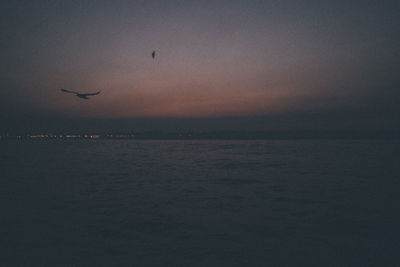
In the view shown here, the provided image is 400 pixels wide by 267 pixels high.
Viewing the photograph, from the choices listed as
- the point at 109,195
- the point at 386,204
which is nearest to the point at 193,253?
the point at 109,195

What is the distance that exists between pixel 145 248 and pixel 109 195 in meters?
6.41

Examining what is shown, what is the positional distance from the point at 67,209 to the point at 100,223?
98.4 inches

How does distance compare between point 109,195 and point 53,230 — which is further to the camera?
point 109,195

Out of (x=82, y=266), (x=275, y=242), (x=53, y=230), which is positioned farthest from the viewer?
(x=53, y=230)

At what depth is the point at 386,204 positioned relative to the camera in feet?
33.1

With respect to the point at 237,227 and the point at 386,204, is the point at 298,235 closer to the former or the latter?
the point at 237,227

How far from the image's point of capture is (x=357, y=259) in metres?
5.73

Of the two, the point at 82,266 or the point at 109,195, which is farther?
the point at 109,195

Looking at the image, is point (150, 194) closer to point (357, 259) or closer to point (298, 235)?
point (298, 235)

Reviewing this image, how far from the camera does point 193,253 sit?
19.7ft

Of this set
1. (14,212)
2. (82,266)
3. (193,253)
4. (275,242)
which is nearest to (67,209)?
(14,212)

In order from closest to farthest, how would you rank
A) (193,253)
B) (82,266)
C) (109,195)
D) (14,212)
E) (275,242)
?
(82,266) < (193,253) < (275,242) < (14,212) < (109,195)

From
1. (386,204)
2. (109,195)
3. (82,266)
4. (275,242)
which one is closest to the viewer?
(82,266)

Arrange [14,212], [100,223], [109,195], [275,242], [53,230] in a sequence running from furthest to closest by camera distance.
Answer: [109,195] < [14,212] < [100,223] < [53,230] < [275,242]
